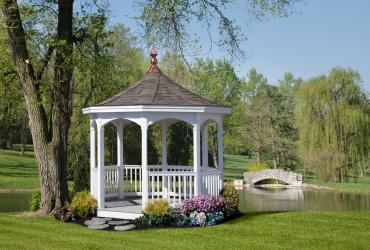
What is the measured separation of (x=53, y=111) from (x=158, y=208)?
4902mm

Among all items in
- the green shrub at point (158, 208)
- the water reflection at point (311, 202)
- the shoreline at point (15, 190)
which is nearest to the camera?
the green shrub at point (158, 208)

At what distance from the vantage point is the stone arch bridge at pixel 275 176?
141 feet

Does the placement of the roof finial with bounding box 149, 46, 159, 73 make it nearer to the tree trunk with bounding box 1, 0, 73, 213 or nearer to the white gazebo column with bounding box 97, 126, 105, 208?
the tree trunk with bounding box 1, 0, 73, 213

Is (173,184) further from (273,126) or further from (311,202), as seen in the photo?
(273,126)

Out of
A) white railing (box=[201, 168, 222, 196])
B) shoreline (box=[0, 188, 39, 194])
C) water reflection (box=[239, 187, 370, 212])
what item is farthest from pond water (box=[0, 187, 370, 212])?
white railing (box=[201, 168, 222, 196])

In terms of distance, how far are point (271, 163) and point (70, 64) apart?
39000mm

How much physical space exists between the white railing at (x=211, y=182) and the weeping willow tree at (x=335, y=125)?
26.2 meters

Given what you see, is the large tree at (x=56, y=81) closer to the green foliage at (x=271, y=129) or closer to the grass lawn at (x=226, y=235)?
the grass lawn at (x=226, y=235)

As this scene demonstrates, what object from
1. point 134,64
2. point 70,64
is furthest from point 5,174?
point 70,64

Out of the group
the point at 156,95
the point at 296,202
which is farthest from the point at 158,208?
the point at 296,202

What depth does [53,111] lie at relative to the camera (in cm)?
1580

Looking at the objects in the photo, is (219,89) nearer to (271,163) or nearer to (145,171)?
(271,163)

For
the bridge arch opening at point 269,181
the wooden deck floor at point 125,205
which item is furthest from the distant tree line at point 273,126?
the wooden deck floor at point 125,205

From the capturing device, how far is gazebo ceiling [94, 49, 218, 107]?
44.8 ft
